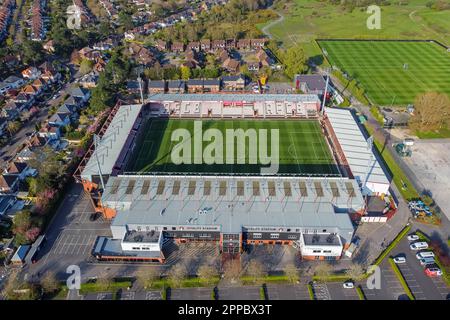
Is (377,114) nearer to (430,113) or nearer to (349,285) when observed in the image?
(430,113)

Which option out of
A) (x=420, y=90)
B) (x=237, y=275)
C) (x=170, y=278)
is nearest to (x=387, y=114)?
(x=420, y=90)

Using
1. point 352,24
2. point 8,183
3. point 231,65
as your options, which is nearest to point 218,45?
point 231,65

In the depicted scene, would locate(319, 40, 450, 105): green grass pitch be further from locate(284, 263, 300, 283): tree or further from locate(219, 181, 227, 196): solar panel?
locate(284, 263, 300, 283): tree

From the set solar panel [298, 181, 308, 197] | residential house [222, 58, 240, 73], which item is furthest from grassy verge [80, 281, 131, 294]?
residential house [222, 58, 240, 73]

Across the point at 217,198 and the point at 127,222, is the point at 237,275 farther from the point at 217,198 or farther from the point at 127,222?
the point at 127,222

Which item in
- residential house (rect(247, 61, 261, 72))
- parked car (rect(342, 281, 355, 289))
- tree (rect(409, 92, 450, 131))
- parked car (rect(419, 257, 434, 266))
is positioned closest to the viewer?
parked car (rect(342, 281, 355, 289))

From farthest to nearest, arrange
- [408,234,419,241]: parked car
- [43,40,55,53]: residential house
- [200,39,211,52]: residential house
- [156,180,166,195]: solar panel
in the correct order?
[200,39,211,52]: residential house → [43,40,55,53]: residential house → [156,180,166,195]: solar panel → [408,234,419,241]: parked car

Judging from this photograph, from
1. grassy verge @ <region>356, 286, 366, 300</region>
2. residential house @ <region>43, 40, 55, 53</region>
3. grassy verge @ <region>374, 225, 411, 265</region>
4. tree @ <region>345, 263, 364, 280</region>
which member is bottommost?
grassy verge @ <region>374, 225, 411, 265</region>
